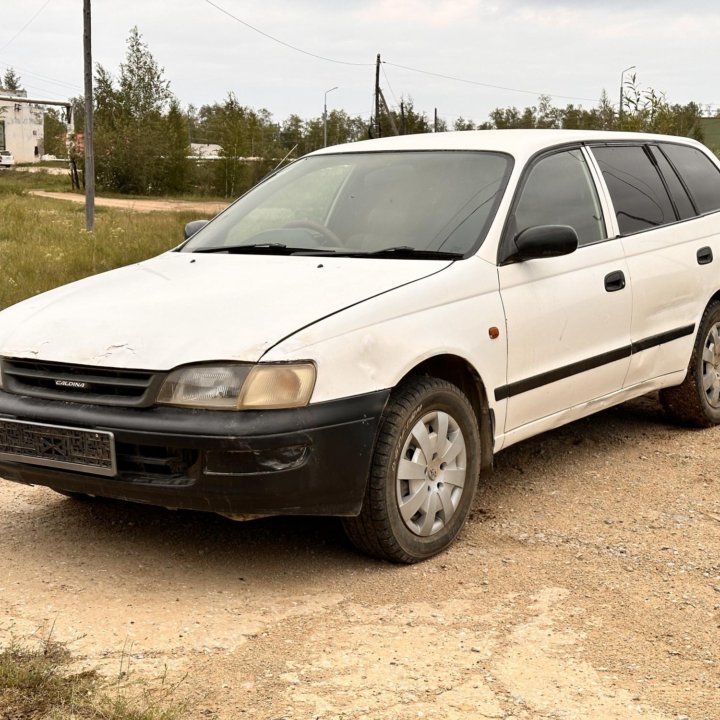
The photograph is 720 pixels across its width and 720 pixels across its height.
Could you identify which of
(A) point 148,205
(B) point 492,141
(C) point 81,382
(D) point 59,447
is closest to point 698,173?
(B) point 492,141

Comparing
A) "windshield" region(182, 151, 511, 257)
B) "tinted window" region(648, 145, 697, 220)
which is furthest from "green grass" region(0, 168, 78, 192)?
"windshield" region(182, 151, 511, 257)

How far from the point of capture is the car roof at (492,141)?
16.7 ft

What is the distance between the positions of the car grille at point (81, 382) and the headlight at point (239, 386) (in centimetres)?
8

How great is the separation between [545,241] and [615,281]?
82 centimetres

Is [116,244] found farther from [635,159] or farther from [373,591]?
[373,591]

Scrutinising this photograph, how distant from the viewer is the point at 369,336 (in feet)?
12.8

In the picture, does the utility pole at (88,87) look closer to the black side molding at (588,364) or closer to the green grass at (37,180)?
the black side molding at (588,364)

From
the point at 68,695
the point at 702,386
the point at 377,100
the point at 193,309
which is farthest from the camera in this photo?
the point at 377,100

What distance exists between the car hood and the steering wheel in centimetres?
24

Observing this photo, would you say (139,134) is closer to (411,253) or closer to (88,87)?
(88,87)

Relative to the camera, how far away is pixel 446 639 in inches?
137

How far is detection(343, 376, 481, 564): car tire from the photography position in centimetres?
397

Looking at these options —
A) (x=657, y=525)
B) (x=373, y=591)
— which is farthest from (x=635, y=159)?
(x=373, y=591)

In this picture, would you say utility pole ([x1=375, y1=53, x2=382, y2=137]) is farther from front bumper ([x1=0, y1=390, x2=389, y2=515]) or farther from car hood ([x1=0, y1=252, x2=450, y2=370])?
front bumper ([x1=0, y1=390, x2=389, y2=515])
